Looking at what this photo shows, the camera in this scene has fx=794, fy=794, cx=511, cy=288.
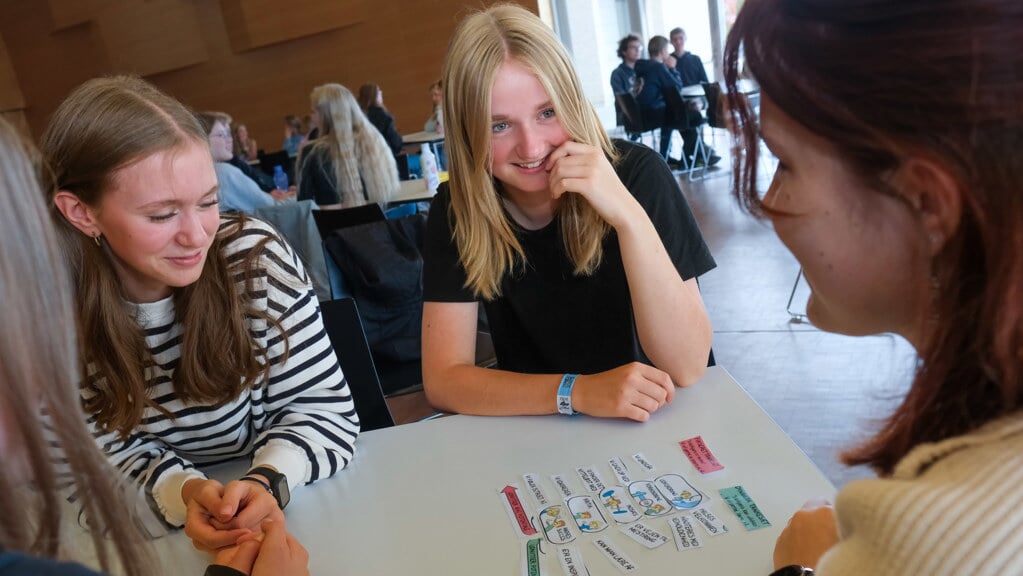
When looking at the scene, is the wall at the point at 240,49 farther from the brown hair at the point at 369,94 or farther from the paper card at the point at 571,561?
the paper card at the point at 571,561

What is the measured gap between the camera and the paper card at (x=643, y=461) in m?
1.19

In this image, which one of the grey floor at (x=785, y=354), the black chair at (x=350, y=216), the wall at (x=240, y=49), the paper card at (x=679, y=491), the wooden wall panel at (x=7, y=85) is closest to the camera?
the paper card at (x=679, y=491)

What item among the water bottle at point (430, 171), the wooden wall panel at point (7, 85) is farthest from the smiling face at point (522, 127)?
the wooden wall panel at point (7, 85)

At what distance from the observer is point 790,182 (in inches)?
27.8

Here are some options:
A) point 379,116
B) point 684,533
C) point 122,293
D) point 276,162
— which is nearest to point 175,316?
point 122,293

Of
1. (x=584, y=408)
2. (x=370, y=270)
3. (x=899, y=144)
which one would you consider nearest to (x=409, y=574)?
(x=584, y=408)

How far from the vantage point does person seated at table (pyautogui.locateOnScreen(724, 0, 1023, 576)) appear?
0.53m

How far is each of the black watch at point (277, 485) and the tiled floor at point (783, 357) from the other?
1271mm

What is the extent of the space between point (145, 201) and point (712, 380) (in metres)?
1.06

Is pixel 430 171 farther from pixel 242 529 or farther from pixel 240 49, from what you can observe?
pixel 240 49

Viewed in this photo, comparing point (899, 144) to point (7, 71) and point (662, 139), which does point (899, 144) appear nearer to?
point (662, 139)

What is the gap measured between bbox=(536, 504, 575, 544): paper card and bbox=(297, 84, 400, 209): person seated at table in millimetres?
4075

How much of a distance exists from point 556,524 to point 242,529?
0.45 m

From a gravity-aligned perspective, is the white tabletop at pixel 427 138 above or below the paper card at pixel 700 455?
below
